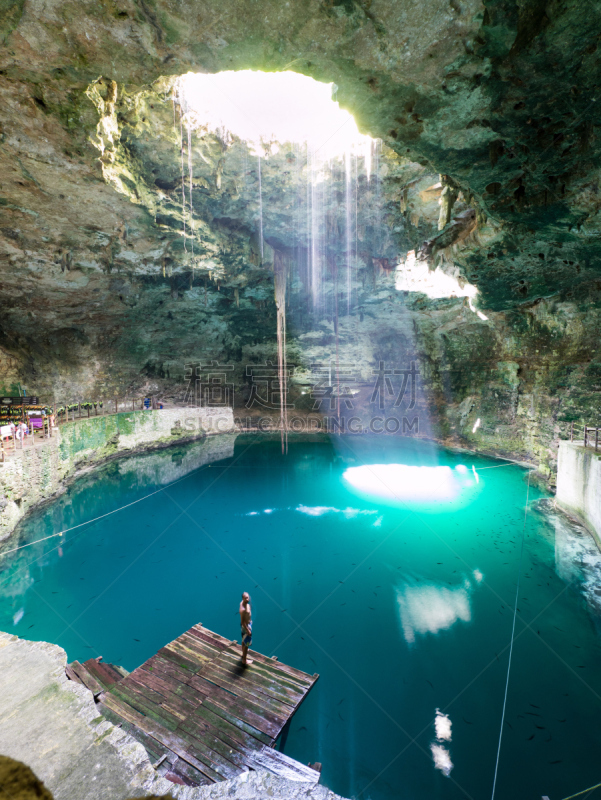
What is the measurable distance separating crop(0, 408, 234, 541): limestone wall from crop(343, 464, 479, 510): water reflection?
9.51m

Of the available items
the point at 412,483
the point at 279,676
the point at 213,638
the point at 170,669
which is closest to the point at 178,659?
the point at 170,669

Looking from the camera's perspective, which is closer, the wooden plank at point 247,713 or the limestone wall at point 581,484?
the wooden plank at point 247,713

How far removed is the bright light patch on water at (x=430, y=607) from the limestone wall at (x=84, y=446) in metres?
9.71

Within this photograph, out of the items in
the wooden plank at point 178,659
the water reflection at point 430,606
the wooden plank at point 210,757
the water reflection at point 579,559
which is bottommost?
the water reflection at point 430,606

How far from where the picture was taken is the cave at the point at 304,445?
355 centimetres

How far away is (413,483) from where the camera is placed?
46.3 feet

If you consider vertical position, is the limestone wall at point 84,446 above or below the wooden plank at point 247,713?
above

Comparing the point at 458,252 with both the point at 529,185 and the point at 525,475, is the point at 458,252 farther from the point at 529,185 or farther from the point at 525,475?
the point at 525,475

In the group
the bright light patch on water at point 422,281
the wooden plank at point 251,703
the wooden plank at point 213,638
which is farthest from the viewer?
the bright light patch on water at point 422,281

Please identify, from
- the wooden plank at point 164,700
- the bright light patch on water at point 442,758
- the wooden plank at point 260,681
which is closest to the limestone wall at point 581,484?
the bright light patch on water at point 442,758

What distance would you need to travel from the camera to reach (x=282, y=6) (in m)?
3.33

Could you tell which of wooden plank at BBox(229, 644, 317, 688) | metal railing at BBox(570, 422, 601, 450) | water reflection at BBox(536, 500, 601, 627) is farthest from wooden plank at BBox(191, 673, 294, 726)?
metal railing at BBox(570, 422, 601, 450)

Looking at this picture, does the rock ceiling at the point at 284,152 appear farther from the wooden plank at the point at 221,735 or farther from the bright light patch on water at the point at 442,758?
the bright light patch on water at the point at 442,758

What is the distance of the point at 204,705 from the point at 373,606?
156 inches
